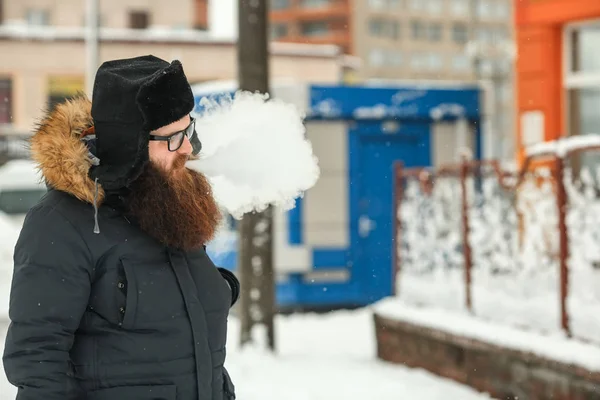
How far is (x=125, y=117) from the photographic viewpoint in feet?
8.02

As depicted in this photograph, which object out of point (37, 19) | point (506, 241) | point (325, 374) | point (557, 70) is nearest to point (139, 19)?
point (37, 19)

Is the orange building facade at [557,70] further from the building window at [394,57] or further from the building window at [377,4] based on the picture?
the building window at [394,57]

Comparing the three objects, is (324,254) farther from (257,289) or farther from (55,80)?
(55,80)

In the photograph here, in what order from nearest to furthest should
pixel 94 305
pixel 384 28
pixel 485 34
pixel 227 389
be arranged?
1. pixel 94 305
2. pixel 227 389
3. pixel 384 28
4. pixel 485 34

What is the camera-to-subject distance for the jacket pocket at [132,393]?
241 cm

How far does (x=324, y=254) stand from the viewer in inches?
458

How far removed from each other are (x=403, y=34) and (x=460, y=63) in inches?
334

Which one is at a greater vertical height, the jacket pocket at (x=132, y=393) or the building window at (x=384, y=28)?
the building window at (x=384, y=28)

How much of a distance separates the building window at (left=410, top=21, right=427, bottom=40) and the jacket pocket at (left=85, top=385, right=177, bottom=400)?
93.2 metres

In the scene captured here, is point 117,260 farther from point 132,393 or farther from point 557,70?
point 557,70

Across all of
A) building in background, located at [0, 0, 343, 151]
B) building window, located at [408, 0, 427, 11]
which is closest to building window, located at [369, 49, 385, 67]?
building window, located at [408, 0, 427, 11]

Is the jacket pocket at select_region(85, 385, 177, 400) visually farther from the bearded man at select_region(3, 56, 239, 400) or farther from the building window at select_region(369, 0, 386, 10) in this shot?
the building window at select_region(369, 0, 386, 10)

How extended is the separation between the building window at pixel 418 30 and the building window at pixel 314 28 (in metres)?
13.2

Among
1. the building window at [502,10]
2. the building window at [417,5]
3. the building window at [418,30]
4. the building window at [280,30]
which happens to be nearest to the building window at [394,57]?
the building window at [418,30]
